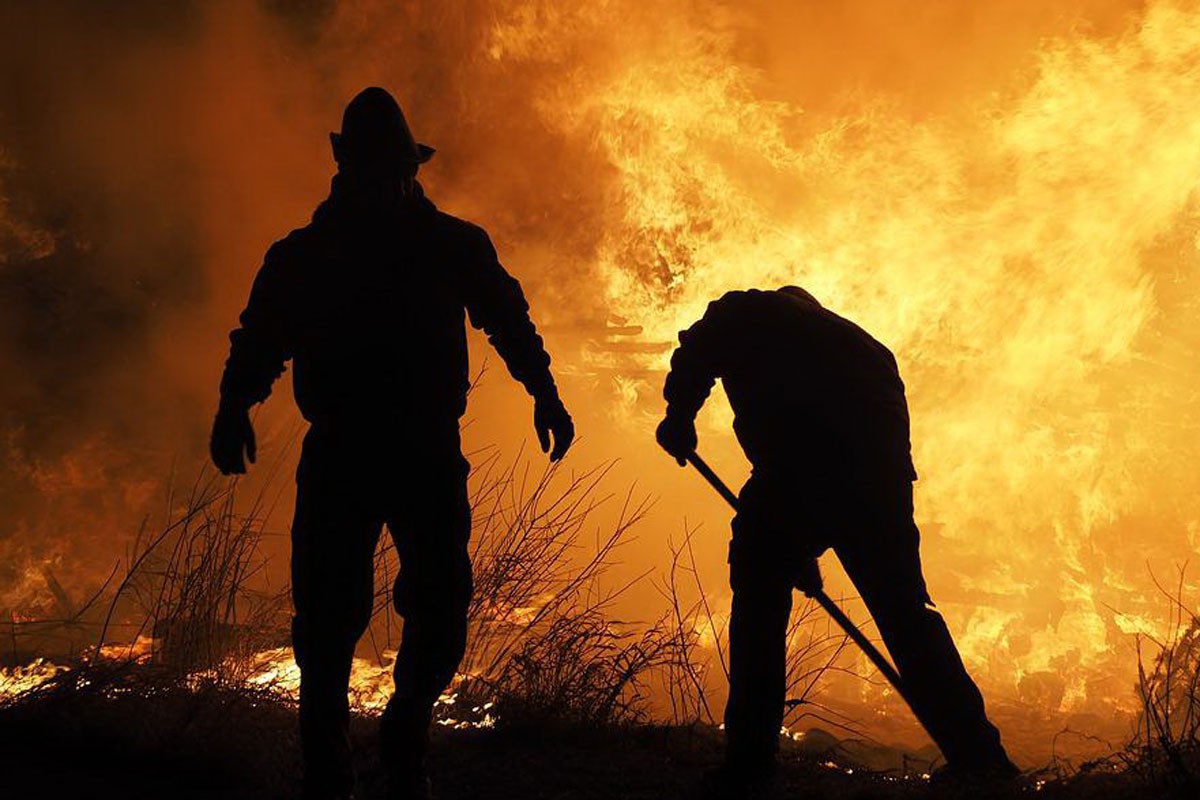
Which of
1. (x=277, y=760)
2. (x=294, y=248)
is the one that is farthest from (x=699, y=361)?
(x=277, y=760)

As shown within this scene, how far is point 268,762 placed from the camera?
2984 mm

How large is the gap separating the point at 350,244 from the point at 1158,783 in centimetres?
351

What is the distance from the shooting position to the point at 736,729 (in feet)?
9.68

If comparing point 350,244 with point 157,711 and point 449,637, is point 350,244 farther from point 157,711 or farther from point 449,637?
point 157,711

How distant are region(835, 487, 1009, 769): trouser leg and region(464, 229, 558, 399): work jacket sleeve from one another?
4.84 ft

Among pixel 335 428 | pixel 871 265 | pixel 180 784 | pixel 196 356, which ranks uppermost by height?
pixel 871 265

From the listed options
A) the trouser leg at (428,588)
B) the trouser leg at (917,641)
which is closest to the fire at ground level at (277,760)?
the trouser leg at (917,641)

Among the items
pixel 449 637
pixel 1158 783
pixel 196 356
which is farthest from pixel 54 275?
pixel 1158 783

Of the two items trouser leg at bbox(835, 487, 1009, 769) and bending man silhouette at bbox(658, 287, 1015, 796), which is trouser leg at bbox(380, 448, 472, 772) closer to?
bending man silhouette at bbox(658, 287, 1015, 796)

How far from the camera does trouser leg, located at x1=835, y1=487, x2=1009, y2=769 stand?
2.77 meters

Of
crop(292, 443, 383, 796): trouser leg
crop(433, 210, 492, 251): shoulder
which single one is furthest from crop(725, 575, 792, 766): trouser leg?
crop(433, 210, 492, 251): shoulder

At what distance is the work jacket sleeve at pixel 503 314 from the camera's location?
3.01 metres

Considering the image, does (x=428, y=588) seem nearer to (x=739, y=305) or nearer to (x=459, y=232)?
(x=459, y=232)

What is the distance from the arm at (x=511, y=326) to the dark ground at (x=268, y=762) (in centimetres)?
144
